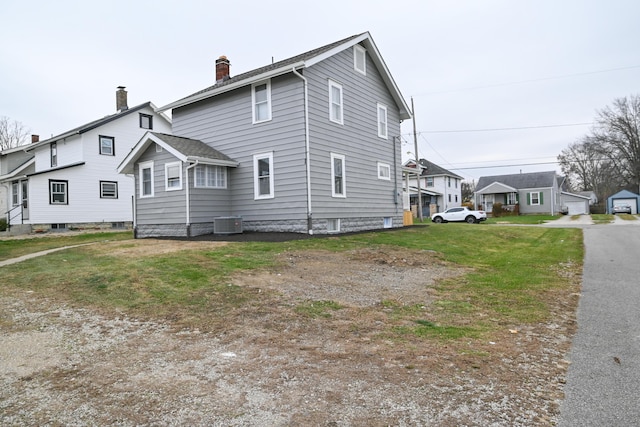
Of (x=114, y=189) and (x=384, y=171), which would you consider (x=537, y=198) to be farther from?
(x=114, y=189)

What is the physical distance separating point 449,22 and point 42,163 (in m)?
27.1

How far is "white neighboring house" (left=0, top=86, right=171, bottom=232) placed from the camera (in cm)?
2386

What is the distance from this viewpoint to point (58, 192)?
79.6ft

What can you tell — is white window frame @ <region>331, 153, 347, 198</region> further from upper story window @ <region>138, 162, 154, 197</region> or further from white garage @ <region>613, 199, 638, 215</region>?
white garage @ <region>613, 199, 638, 215</region>

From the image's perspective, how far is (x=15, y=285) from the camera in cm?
779

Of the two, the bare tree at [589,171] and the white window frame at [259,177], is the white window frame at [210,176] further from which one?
the bare tree at [589,171]

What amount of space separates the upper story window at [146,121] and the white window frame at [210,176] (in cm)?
1539

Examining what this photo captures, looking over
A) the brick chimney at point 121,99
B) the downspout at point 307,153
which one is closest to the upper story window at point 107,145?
the brick chimney at point 121,99

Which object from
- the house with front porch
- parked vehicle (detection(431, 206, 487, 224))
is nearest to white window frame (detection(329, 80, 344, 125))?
parked vehicle (detection(431, 206, 487, 224))

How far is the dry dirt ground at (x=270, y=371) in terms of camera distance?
120 inches

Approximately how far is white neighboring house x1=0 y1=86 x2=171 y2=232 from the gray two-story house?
9835mm

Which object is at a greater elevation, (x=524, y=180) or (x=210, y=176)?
(x=524, y=180)

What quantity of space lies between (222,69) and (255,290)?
51.6 feet

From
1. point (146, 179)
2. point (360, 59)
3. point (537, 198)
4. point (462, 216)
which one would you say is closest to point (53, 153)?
point (146, 179)
